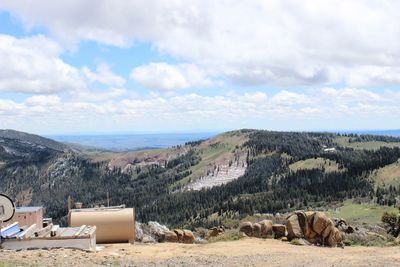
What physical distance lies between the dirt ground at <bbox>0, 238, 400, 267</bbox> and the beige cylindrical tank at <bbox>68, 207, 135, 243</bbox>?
18.3ft

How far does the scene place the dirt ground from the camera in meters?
33.8

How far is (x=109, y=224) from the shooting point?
50.0 meters

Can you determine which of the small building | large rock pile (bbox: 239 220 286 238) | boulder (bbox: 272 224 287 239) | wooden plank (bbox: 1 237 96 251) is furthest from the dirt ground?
the small building

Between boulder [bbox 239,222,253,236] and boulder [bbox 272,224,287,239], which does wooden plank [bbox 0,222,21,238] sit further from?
boulder [bbox 272,224,287,239]

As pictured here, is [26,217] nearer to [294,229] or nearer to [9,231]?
[9,231]

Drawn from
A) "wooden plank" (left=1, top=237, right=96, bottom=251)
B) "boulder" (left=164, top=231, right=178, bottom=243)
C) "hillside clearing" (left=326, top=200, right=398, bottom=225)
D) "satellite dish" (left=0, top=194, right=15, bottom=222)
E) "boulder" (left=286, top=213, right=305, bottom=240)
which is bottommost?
"hillside clearing" (left=326, top=200, right=398, bottom=225)

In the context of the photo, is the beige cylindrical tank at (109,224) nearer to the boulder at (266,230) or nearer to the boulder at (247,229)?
the boulder at (247,229)

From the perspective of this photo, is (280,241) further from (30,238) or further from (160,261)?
(30,238)

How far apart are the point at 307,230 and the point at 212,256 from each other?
15.5m

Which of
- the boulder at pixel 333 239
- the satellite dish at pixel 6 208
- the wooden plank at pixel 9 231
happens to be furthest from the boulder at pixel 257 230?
the satellite dish at pixel 6 208

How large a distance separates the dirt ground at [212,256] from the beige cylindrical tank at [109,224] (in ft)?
18.3

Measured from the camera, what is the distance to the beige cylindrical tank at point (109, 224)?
49.7 m

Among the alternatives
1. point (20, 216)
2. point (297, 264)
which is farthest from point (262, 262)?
point (20, 216)

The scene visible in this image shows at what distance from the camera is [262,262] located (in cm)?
3575
